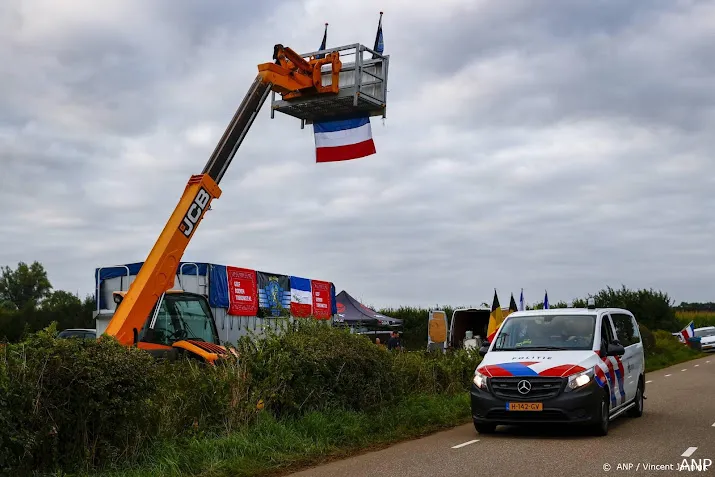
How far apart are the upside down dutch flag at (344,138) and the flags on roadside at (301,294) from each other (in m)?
7.89

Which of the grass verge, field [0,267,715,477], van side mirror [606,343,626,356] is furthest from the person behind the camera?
van side mirror [606,343,626,356]

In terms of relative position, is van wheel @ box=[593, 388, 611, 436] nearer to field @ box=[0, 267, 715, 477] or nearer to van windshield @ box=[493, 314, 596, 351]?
van windshield @ box=[493, 314, 596, 351]

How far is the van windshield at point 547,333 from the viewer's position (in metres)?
13.2

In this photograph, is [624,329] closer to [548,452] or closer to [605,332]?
[605,332]

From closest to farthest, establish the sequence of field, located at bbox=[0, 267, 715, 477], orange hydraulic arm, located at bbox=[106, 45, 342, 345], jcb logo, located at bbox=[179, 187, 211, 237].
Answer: field, located at bbox=[0, 267, 715, 477]
orange hydraulic arm, located at bbox=[106, 45, 342, 345]
jcb logo, located at bbox=[179, 187, 211, 237]

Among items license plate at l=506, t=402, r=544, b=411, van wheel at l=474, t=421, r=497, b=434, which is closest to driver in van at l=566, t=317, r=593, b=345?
license plate at l=506, t=402, r=544, b=411

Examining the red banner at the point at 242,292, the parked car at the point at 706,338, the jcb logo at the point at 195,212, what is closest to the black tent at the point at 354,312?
the red banner at the point at 242,292

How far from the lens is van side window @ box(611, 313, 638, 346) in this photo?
14633mm

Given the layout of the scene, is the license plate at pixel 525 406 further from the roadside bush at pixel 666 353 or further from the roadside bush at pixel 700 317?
the roadside bush at pixel 700 317

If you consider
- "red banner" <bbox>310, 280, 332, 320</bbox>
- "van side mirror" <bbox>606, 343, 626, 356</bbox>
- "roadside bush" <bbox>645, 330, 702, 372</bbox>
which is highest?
"red banner" <bbox>310, 280, 332, 320</bbox>

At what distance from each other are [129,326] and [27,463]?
6489mm

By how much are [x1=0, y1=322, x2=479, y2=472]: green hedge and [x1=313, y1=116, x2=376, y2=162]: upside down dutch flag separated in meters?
5.30

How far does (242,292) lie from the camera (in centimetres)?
2297

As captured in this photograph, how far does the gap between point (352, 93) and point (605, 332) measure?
23.7ft
